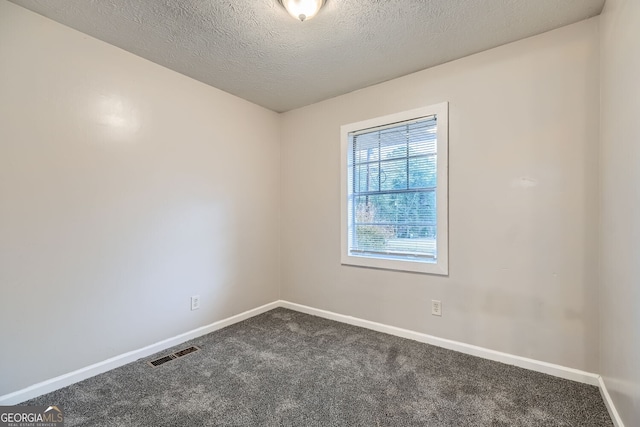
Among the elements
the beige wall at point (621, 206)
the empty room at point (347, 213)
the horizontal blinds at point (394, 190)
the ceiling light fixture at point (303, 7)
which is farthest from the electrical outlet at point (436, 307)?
the ceiling light fixture at point (303, 7)

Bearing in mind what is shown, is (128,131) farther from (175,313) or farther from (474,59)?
(474,59)

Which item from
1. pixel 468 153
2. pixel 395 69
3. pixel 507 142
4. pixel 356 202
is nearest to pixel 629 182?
pixel 507 142

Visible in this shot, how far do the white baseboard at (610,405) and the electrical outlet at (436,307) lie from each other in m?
1.03

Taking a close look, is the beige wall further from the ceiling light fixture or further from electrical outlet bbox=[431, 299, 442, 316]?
the ceiling light fixture

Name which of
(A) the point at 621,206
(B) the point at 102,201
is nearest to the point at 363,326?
(A) the point at 621,206

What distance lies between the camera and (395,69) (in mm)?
2604

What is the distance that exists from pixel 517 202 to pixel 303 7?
6.61 ft

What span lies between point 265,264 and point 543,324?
8.81 ft

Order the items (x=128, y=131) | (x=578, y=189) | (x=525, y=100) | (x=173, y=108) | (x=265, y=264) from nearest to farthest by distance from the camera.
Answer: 1. (x=578, y=189)
2. (x=525, y=100)
3. (x=128, y=131)
4. (x=173, y=108)
5. (x=265, y=264)

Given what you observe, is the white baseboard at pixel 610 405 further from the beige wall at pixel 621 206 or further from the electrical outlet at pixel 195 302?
the electrical outlet at pixel 195 302

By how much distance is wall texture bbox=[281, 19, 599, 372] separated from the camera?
1.96 meters

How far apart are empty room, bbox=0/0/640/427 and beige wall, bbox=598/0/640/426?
2 centimetres

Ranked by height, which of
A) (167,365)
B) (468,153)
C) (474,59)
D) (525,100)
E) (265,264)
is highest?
(474,59)

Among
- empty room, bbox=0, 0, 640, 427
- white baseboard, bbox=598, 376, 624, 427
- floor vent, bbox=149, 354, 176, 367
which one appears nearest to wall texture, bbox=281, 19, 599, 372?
empty room, bbox=0, 0, 640, 427
